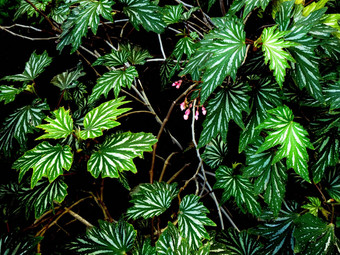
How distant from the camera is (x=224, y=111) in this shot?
3.16 ft

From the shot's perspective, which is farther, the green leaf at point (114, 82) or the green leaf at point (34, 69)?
the green leaf at point (34, 69)

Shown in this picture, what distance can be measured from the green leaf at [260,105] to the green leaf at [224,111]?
8 centimetres

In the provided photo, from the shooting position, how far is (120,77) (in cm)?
128

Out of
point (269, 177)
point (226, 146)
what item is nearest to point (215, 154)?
point (226, 146)

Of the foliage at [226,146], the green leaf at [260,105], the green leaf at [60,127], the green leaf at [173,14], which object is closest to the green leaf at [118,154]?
the foliage at [226,146]

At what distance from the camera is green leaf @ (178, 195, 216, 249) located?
954 mm

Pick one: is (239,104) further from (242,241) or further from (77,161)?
(77,161)

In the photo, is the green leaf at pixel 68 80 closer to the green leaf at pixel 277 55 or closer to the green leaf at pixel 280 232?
the green leaf at pixel 277 55

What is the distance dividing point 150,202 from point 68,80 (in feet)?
3.16

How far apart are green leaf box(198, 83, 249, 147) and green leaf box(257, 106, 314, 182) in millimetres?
109

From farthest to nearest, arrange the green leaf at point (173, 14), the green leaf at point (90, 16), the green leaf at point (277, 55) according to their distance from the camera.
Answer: the green leaf at point (173, 14), the green leaf at point (90, 16), the green leaf at point (277, 55)

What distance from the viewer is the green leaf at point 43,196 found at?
1020mm

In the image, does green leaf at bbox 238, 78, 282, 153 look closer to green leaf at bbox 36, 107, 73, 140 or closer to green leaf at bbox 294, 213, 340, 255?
green leaf at bbox 294, 213, 340, 255

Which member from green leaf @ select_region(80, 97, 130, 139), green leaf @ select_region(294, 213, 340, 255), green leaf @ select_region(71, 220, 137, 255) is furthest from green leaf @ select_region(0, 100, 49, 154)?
green leaf @ select_region(294, 213, 340, 255)
